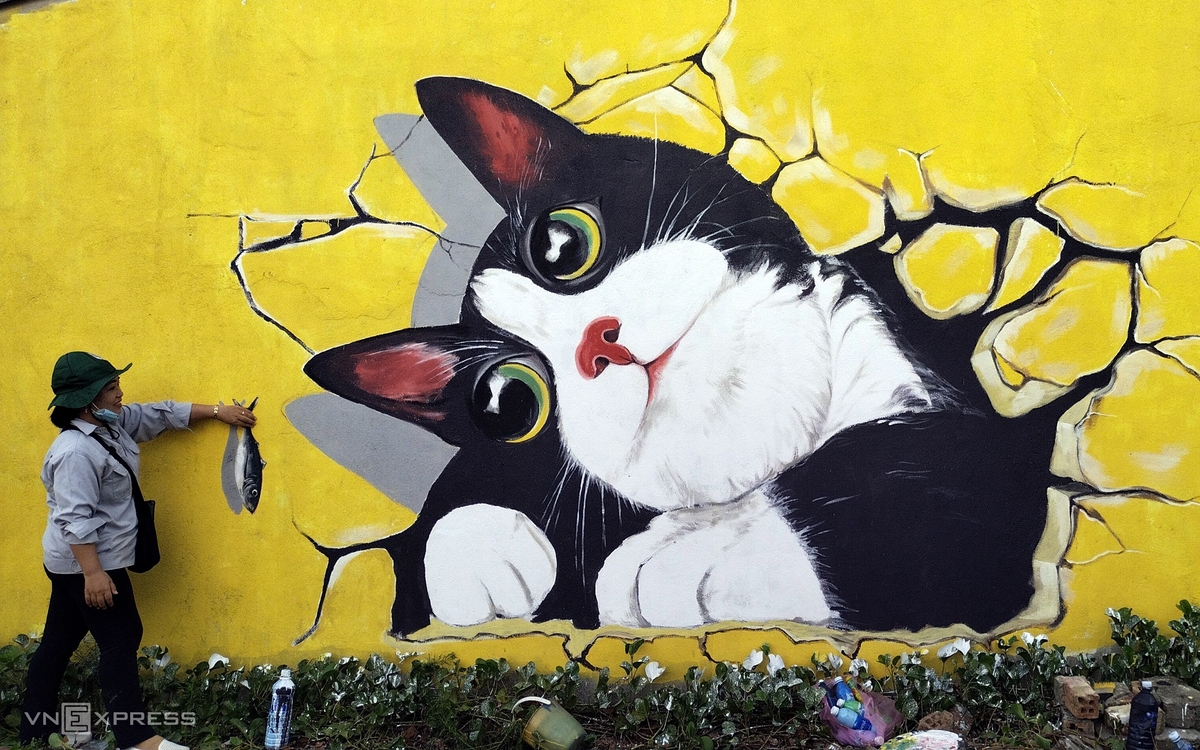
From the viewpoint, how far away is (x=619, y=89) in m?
3.43

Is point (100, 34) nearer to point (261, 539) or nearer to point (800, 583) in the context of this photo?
point (261, 539)

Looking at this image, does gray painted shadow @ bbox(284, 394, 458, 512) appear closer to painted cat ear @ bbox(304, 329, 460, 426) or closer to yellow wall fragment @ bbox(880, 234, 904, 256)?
painted cat ear @ bbox(304, 329, 460, 426)

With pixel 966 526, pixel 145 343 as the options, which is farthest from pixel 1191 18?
pixel 145 343

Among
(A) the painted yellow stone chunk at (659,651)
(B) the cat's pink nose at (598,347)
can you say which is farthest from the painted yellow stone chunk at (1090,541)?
(B) the cat's pink nose at (598,347)

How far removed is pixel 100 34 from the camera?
363 cm

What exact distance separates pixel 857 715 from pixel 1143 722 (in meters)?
0.91

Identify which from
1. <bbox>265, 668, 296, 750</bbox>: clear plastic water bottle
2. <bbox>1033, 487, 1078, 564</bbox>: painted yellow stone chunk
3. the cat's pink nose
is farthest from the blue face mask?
<bbox>1033, 487, 1078, 564</bbox>: painted yellow stone chunk

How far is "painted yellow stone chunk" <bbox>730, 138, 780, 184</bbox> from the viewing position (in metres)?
3.40

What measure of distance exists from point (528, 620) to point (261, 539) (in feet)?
3.71

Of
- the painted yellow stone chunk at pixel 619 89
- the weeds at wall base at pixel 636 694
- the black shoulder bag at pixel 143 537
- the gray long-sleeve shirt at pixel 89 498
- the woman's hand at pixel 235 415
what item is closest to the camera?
the gray long-sleeve shirt at pixel 89 498

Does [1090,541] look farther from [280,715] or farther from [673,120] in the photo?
[280,715]

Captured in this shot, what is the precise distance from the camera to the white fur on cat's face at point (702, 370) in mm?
3400

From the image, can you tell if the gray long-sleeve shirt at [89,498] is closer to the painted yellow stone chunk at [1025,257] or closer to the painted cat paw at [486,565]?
the painted cat paw at [486,565]

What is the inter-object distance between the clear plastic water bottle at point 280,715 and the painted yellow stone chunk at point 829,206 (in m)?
2.59
